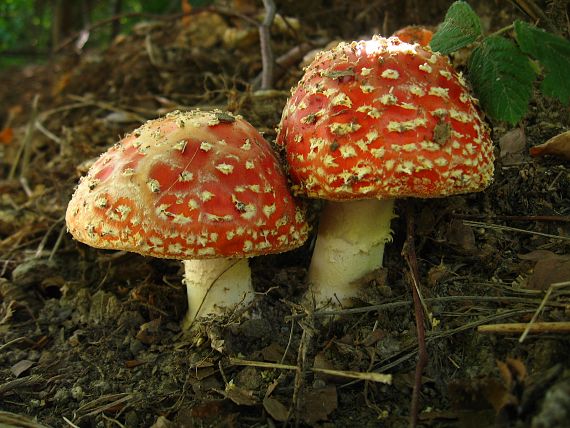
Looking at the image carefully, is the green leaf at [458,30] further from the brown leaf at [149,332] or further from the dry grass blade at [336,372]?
the brown leaf at [149,332]

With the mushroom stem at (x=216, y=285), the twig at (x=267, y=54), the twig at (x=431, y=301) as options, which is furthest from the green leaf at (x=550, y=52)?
the twig at (x=267, y=54)

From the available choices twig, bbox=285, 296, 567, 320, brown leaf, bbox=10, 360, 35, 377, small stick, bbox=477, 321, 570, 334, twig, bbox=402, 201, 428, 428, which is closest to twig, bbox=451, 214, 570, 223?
twig, bbox=402, 201, 428, 428

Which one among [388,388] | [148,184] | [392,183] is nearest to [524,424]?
[388,388]

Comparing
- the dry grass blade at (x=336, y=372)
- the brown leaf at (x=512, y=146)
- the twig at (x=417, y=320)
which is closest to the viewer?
the twig at (x=417, y=320)

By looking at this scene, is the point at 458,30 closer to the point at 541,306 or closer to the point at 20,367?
the point at 541,306

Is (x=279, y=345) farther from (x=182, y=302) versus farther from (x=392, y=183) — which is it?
(x=392, y=183)

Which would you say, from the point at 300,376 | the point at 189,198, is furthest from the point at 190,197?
the point at 300,376

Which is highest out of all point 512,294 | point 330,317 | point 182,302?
point 512,294

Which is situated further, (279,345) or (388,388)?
(279,345)
